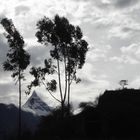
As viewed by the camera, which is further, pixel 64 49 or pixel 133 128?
pixel 64 49

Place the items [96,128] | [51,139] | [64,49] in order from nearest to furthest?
[51,139], [96,128], [64,49]

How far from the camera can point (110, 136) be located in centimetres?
5134

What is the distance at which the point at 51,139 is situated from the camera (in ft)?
165

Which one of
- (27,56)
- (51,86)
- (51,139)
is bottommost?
(51,139)

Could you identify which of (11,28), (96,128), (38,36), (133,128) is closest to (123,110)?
(133,128)

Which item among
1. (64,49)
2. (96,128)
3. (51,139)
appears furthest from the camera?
(64,49)

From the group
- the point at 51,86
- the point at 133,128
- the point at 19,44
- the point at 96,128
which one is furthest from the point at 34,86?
the point at 133,128

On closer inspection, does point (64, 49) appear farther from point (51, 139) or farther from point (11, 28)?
point (51, 139)

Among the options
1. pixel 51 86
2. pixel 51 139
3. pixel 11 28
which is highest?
pixel 11 28

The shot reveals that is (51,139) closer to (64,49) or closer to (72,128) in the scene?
(72,128)

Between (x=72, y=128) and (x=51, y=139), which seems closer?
(x=51, y=139)

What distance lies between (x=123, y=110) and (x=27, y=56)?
53.5 feet

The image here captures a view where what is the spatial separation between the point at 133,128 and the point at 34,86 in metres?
14.7

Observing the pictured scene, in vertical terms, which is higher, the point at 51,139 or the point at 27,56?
the point at 27,56
